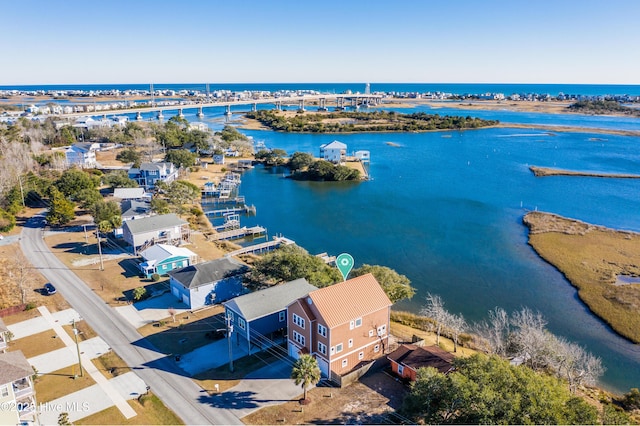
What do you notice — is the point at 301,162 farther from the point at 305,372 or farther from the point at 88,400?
the point at 88,400

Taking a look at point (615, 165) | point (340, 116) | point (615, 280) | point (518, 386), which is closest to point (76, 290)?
point (518, 386)

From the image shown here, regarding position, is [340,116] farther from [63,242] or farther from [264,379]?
[264,379]

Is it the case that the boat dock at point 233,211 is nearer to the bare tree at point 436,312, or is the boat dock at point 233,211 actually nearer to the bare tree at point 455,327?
the bare tree at point 436,312

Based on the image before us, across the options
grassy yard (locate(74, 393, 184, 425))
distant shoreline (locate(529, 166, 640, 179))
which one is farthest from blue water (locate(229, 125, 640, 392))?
grassy yard (locate(74, 393, 184, 425))

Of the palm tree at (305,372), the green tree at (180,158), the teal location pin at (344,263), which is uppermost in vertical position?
the green tree at (180,158)

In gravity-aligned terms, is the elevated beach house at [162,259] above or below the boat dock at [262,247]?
above

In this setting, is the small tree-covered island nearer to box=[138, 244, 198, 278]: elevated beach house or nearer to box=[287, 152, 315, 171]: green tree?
box=[287, 152, 315, 171]: green tree

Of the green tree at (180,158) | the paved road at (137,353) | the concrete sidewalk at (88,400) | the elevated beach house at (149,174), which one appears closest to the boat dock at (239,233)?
the paved road at (137,353)
